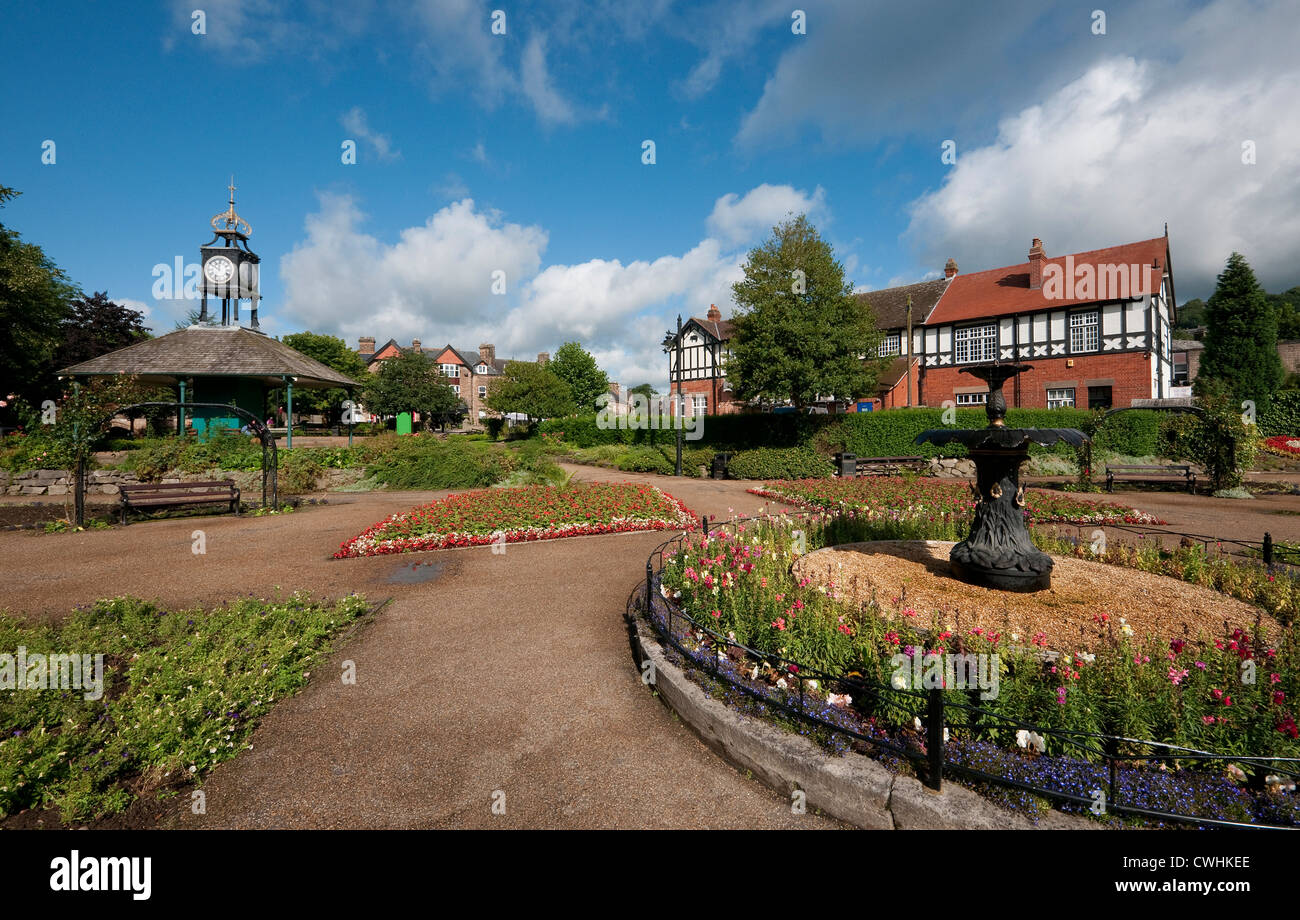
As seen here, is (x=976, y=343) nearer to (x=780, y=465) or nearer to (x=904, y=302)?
(x=904, y=302)

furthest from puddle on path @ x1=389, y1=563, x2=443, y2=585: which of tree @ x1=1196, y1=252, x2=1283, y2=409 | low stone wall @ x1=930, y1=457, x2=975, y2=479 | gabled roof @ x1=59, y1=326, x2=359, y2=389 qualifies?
tree @ x1=1196, y1=252, x2=1283, y2=409

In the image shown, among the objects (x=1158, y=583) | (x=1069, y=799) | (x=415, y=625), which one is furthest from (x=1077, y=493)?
(x=415, y=625)

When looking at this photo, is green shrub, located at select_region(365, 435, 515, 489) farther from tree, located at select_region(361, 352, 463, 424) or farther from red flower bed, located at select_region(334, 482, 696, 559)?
tree, located at select_region(361, 352, 463, 424)

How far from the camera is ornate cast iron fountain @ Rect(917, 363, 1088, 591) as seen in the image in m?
5.87

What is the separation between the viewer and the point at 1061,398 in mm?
28031

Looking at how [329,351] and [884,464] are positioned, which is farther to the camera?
[329,351]

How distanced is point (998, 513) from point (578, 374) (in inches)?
2358

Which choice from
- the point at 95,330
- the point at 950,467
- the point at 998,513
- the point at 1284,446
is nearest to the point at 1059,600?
the point at 998,513

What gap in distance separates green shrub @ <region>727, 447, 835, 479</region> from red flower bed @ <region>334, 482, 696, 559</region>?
831cm

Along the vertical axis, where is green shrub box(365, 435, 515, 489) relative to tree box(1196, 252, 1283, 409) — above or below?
below

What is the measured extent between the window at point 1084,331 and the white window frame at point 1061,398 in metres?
1.94

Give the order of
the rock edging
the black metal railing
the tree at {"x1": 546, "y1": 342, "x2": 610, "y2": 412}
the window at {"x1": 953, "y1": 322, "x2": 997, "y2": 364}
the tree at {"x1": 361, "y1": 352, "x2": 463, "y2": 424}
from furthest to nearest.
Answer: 1. the tree at {"x1": 546, "y1": 342, "x2": 610, "y2": 412}
2. the tree at {"x1": 361, "y1": 352, "x2": 463, "y2": 424}
3. the window at {"x1": 953, "y1": 322, "x2": 997, "y2": 364}
4. the rock edging
5. the black metal railing
